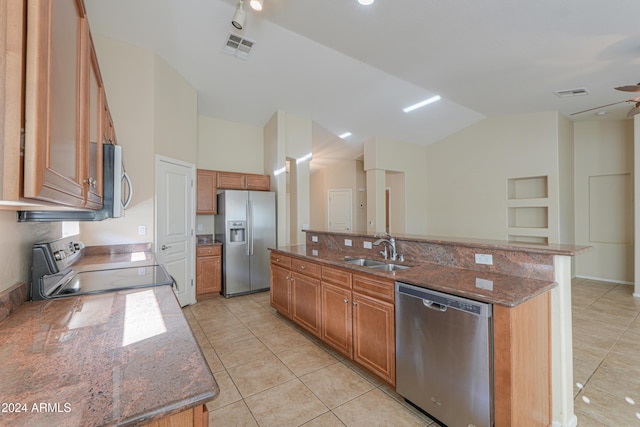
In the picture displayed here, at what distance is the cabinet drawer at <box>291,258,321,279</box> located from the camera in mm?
2830

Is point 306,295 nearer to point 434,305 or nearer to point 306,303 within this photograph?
point 306,303

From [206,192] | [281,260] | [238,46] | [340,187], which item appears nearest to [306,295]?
[281,260]

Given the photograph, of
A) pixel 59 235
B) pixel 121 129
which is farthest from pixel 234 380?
pixel 121 129

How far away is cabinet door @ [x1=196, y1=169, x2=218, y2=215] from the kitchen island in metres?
2.35

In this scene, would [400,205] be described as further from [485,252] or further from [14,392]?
[14,392]

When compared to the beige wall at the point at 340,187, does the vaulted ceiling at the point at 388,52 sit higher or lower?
higher

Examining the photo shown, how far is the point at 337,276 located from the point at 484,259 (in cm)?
119

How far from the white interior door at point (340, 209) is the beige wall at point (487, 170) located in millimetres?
2320

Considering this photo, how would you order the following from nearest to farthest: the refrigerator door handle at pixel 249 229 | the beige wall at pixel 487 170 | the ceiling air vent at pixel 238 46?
1. the ceiling air vent at pixel 238 46
2. the refrigerator door handle at pixel 249 229
3. the beige wall at pixel 487 170

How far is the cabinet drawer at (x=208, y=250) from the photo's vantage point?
445cm

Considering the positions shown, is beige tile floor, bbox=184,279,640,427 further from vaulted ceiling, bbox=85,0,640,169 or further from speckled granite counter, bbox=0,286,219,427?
vaulted ceiling, bbox=85,0,640,169

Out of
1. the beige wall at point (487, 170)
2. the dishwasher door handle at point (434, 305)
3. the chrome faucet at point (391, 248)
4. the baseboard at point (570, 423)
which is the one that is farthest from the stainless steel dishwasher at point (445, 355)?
the beige wall at point (487, 170)

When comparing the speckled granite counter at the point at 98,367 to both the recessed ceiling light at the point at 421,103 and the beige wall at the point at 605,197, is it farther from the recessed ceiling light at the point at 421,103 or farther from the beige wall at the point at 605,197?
the beige wall at the point at 605,197

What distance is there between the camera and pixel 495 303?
58.0 inches
